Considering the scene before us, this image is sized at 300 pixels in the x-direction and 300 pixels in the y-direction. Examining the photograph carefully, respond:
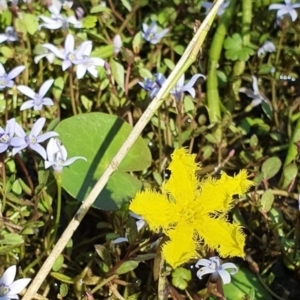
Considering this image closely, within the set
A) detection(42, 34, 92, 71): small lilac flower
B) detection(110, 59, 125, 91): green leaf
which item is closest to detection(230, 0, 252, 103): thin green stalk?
detection(110, 59, 125, 91): green leaf

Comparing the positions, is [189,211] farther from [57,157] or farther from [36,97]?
[36,97]

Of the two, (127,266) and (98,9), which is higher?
(98,9)

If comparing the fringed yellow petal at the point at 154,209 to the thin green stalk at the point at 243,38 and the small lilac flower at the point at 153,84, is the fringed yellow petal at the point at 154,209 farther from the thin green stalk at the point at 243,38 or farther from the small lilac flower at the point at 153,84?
the thin green stalk at the point at 243,38

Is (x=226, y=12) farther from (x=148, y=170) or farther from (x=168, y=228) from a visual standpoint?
(x=168, y=228)

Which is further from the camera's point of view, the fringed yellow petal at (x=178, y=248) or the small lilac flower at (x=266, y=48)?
the small lilac flower at (x=266, y=48)

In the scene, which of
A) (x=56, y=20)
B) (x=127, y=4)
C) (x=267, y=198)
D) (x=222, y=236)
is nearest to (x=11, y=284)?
(x=222, y=236)

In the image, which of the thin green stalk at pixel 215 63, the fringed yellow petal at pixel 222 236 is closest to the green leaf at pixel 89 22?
the thin green stalk at pixel 215 63

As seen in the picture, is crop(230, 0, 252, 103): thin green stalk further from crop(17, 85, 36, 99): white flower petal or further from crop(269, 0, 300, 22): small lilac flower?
crop(17, 85, 36, 99): white flower petal
